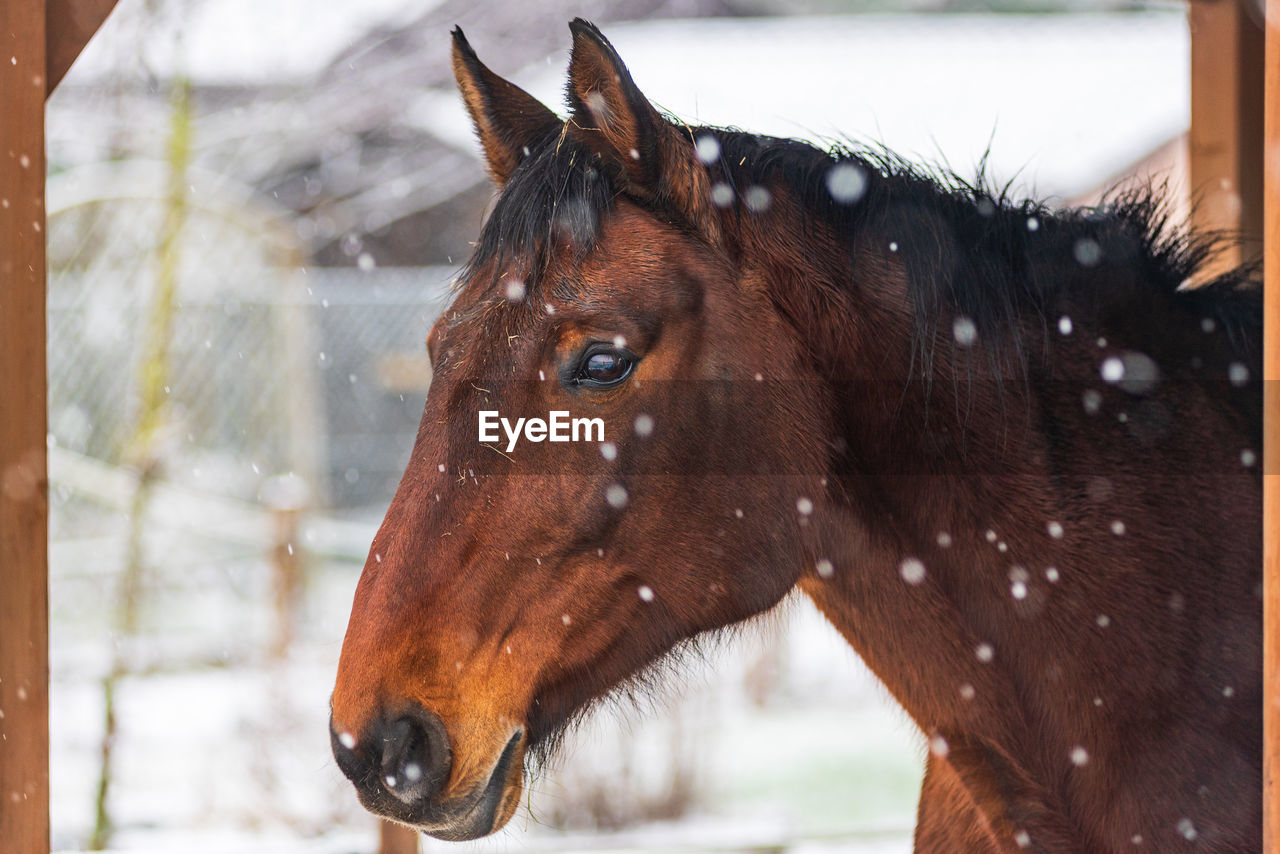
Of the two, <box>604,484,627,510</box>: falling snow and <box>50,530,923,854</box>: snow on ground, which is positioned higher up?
<box>604,484,627,510</box>: falling snow

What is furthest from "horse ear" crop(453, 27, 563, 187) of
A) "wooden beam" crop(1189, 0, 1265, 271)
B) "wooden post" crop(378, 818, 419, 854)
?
"wooden beam" crop(1189, 0, 1265, 271)

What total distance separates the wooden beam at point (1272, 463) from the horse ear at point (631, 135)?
67cm

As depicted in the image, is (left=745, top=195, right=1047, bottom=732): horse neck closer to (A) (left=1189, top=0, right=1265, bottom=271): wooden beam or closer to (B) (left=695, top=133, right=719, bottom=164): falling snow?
(B) (left=695, top=133, right=719, bottom=164): falling snow

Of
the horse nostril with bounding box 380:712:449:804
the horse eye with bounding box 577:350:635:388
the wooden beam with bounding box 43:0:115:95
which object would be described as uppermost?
the wooden beam with bounding box 43:0:115:95

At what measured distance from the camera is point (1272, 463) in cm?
113

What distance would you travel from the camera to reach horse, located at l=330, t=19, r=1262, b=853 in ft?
Result: 4.26

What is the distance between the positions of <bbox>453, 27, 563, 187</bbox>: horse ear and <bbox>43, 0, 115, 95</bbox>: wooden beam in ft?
1.82

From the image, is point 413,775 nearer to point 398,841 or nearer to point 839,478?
point 839,478

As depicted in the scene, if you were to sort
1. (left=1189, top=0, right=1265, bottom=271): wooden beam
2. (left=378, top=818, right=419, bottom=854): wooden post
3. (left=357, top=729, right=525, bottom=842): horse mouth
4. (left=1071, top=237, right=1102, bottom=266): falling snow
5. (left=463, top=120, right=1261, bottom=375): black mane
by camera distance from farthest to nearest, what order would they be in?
(left=1189, top=0, right=1265, bottom=271): wooden beam < (left=378, top=818, right=419, bottom=854): wooden post < (left=1071, top=237, right=1102, bottom=266): falling snow < (left=463, top=120, right=1261, bottom=375): black mane < (left=357, top=729, right=525, bottom=842): horse mouth

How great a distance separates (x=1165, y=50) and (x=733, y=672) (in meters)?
4.79

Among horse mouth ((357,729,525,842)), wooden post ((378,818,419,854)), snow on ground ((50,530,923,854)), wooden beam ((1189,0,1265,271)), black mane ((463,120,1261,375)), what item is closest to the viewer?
horse mouth ((357,729,525,842))

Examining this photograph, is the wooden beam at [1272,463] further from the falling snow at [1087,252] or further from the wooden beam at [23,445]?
the wooden beam at [23,445]

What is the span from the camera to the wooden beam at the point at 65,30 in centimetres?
151

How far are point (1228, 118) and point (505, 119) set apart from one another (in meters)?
1.95
